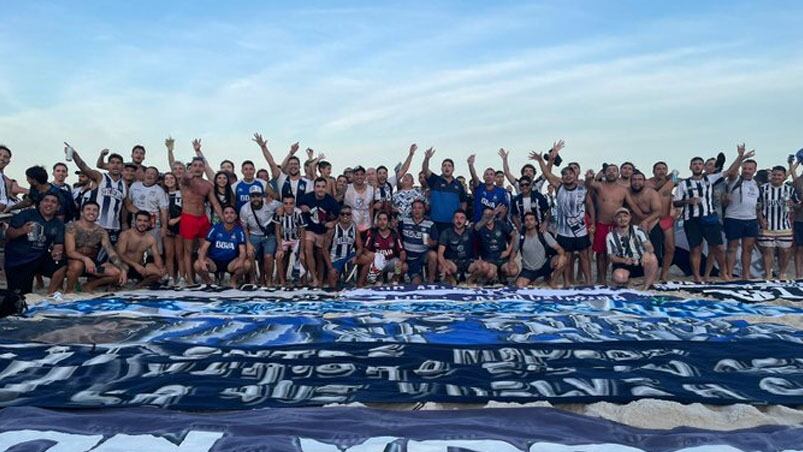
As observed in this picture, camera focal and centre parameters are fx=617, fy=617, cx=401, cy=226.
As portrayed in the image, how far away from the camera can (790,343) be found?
417 centimetres

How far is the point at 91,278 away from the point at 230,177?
261 centimetres

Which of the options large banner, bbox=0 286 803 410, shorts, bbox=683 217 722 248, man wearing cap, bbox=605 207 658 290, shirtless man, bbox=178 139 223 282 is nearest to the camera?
large banner, bbox=0 286 803 410

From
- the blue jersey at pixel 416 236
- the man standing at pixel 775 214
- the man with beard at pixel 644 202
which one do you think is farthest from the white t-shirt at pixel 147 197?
the man standing at pixel 775 214

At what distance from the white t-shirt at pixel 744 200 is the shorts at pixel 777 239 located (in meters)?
0.50

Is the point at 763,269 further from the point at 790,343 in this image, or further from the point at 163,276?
the point at 163,276

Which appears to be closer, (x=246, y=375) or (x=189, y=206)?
(x=246, y=375)

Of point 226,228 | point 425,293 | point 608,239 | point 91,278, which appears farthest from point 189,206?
point 608,239

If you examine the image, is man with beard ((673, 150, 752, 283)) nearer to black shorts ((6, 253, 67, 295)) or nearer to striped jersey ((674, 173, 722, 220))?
striped jersey ((674, 173, 722, 220))

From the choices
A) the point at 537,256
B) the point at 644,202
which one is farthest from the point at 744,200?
the point at 537,256

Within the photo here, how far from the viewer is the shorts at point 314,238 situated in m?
8.82

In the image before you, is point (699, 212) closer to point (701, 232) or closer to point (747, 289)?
point (701, 232)

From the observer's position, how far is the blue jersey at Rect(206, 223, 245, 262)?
28.1 ft

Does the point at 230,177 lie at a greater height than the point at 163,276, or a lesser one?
greater

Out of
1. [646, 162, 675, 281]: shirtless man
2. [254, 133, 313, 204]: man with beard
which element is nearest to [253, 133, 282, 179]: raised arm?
[254, 133, 313, 204]: man with beard
